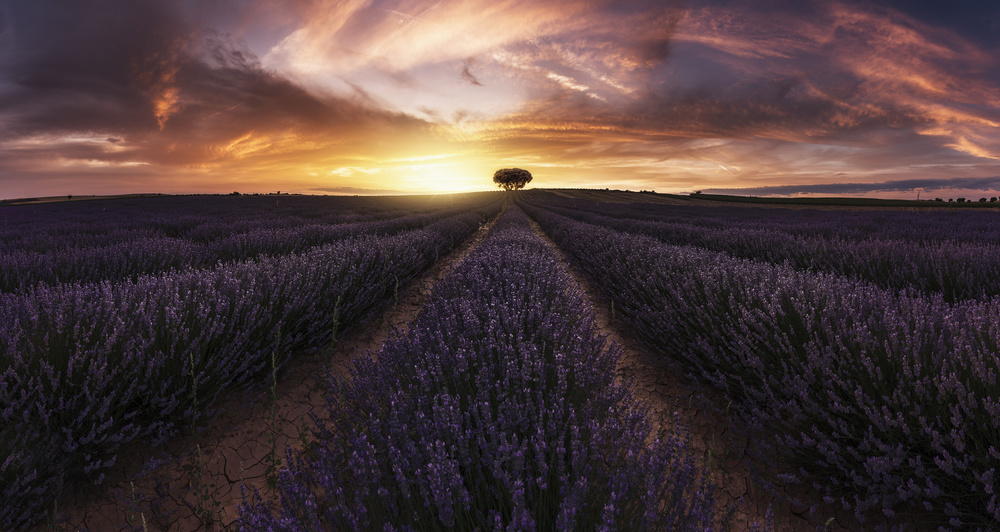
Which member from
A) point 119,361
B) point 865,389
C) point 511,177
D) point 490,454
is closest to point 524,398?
point 490,454

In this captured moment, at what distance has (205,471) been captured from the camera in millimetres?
1973

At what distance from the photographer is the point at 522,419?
54.6 inches

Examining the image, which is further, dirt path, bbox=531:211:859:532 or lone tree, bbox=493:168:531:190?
lone tree, bbox=493:168:531:190

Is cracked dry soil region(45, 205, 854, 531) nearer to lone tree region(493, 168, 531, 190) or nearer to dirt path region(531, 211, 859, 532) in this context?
dirt path region(531, 211, 859, 532)

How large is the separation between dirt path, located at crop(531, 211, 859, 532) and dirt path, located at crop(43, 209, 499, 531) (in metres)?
2.15

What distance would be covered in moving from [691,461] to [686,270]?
2.95 metres

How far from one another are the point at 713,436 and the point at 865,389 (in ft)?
2.62

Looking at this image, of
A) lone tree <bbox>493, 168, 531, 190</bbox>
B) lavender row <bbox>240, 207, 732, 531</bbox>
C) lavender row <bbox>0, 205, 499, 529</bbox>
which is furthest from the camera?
lone tree <bbox>493, 168, 531, 190</bbox>

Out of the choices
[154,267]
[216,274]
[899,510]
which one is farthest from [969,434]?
[154,267]

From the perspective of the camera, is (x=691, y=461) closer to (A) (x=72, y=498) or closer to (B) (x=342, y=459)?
(B) (x=342, y=459)

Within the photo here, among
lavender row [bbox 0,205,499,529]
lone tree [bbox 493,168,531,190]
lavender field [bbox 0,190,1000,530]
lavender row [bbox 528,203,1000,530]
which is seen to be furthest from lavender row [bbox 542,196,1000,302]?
lone tree [bbox 493,168,531,190]

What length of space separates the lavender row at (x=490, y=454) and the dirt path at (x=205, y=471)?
0.21m

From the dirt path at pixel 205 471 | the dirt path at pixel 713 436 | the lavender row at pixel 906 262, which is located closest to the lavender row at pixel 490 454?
the dirt path at pixel 205 471

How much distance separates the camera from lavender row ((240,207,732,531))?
42.9 inches
